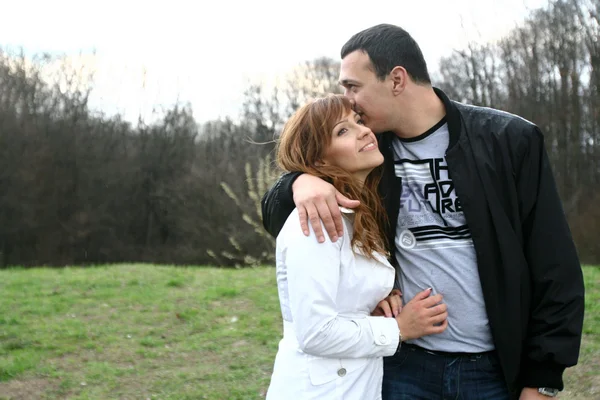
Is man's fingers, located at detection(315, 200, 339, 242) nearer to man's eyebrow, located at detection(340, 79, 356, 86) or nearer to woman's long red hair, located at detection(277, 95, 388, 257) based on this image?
woman's long red hair, located at detection(277, 95, 388, 257)

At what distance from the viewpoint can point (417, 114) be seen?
280 centimetres

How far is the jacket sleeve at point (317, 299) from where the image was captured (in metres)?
2.17

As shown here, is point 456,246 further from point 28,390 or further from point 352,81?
point 28,390

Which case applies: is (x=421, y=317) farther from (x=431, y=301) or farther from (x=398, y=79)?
(x=398, y=79)

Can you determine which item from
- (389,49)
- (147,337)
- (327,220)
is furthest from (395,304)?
(147,337)

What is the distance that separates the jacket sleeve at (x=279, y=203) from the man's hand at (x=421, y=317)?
23.3 inches

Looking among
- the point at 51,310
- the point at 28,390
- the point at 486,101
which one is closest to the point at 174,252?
the point at 486,101

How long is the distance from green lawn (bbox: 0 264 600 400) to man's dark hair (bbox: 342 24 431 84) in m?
3.92

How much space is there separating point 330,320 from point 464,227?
75cm

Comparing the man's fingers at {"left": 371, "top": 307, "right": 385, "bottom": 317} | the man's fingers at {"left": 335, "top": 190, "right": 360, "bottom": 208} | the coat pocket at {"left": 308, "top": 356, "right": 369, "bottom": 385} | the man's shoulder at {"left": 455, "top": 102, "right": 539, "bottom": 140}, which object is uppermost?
the man's shoulder at {"left": 455, "top": 102, "right": 539, "bottom": 140}

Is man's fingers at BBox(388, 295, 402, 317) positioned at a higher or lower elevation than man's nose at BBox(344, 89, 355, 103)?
lower

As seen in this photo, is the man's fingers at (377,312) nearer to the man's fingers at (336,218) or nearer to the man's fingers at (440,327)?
the man's fingers at (440,327)

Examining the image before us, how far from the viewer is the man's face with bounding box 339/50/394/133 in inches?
109

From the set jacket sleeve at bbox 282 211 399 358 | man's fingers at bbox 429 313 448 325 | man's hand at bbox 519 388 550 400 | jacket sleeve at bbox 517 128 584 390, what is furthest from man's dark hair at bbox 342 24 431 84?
man's hand at bbox 519 388 550 400
